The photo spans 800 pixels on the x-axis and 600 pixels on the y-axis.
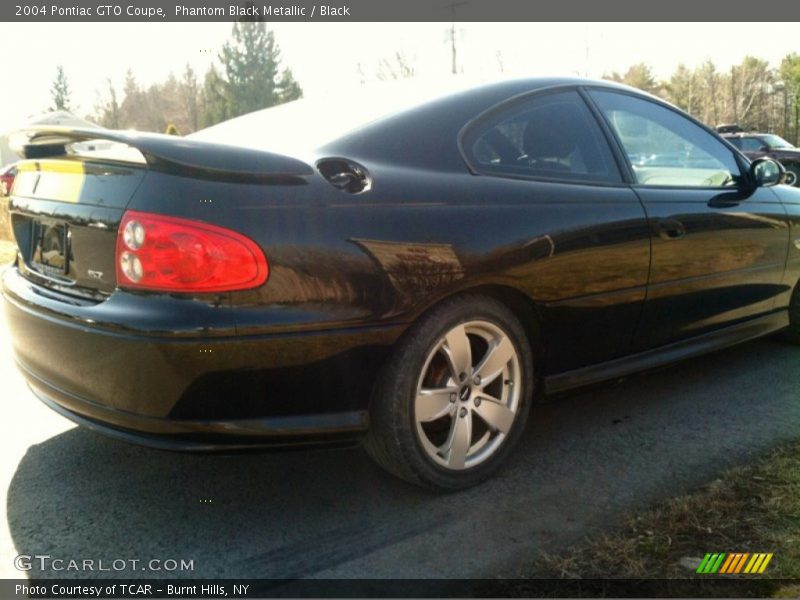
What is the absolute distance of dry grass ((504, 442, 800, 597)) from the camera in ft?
7.76

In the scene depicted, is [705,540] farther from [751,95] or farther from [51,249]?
[751,95]

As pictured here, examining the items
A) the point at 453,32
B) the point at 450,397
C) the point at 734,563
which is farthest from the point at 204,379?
the point at 453,32

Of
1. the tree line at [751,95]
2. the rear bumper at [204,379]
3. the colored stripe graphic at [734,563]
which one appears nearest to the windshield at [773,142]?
the tree line at [751,95]

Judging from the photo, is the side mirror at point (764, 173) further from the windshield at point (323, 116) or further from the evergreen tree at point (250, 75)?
the evergreen tree at point (250, 75)

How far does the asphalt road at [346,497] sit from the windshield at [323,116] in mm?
1144

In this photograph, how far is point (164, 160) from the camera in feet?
8.09

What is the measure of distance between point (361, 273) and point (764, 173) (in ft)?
8.80

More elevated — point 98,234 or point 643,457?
point 98,234

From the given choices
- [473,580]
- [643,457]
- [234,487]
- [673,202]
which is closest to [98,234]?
[234,487]

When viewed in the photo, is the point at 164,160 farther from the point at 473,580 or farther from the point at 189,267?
the point at 473,580

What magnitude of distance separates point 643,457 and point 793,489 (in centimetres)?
58

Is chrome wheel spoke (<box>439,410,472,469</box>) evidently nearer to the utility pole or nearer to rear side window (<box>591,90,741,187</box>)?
rear side window (<box>591,90,741,187</box>)

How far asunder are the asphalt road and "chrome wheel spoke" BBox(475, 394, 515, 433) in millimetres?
217

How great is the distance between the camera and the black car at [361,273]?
243 cm
